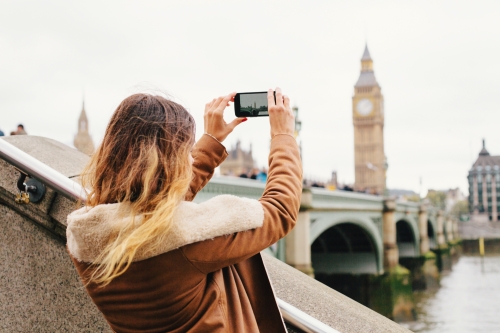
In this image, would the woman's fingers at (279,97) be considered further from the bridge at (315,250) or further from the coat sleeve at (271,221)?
the bridge at (315,250)

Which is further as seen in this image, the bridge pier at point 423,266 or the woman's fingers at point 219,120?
the bridge pier at point 423,266

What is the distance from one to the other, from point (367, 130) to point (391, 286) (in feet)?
262

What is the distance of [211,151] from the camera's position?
159 centimetres

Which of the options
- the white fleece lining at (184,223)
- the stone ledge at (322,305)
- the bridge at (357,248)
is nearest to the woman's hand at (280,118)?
the white fleece lining at (184,223)

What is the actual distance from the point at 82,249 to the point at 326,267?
2653cm

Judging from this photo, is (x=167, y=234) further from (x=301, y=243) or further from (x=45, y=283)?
(x=301, y=243)

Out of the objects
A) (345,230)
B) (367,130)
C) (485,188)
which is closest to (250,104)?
(345,230)

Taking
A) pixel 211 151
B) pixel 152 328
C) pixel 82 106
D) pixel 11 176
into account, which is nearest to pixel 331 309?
pixel 211 151

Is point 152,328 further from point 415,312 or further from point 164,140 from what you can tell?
point 415,312

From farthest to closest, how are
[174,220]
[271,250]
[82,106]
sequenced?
[82,106]
[271,250]
[174,220]

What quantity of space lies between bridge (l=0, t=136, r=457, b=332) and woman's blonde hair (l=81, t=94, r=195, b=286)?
0.83m

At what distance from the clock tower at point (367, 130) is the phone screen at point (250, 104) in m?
101

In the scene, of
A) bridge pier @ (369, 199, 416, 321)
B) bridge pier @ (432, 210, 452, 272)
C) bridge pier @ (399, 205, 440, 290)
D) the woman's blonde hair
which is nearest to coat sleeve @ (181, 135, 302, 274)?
the woman's blonde hair

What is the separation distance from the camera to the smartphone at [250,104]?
1523 mm
